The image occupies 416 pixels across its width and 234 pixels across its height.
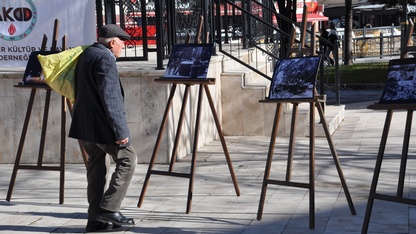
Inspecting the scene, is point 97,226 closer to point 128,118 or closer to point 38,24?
point 128,118

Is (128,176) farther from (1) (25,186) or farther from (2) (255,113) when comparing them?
(2) (255,113)

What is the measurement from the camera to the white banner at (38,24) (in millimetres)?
11250

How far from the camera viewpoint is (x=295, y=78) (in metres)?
7.80

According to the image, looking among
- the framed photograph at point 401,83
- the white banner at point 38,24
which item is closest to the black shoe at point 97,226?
the framed photograph at point 401,83

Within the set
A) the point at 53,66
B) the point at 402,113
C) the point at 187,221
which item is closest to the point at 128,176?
the point at 187,221

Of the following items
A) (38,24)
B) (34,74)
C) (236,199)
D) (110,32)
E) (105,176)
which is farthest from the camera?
(38,24)

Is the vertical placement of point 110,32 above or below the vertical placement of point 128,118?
above

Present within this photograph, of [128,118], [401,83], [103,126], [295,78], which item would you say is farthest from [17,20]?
[401,83]

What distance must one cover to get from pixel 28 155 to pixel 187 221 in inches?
166

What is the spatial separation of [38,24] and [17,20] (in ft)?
0.96

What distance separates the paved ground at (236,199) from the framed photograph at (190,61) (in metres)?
1.35

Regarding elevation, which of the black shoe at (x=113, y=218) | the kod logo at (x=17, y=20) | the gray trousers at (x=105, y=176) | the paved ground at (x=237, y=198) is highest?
the kod logo at (x=17, y=20)

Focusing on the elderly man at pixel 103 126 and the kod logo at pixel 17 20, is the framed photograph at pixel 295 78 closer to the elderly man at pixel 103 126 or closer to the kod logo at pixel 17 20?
the elderly man at pixel 103 126

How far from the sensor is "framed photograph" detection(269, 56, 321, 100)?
7695 millimetres
